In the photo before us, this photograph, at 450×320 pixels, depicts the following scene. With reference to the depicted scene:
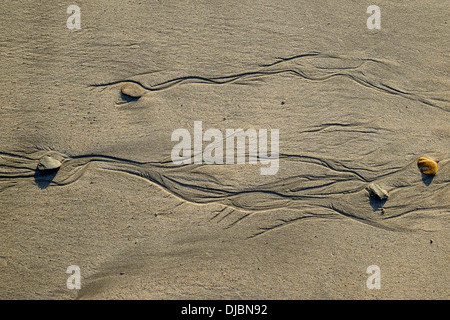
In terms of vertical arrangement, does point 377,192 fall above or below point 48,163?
below

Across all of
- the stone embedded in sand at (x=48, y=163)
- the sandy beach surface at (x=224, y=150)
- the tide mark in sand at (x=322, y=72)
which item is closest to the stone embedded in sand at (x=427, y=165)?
the sandy beach surface at (x=224, y=150)

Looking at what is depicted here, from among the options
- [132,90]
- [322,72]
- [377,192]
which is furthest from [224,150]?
[377,192]

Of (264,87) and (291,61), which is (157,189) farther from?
(291,61)

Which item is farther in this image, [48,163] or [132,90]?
[132,90]

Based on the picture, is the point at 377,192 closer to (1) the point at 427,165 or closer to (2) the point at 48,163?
(1) the point at 427,165

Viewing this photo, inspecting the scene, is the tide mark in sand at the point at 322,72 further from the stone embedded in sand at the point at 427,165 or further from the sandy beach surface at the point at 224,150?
the stone embedded in sand at the point at 427,165
